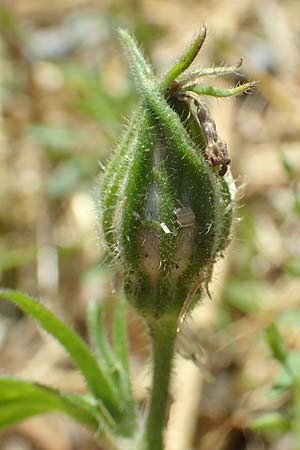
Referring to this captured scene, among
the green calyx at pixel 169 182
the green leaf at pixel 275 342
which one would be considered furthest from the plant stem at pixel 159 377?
the green leaf at pixel 275 342

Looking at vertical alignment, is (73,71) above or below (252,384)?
above

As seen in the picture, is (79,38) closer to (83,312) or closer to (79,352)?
(83,312)

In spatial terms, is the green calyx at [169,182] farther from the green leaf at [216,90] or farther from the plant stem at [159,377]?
the plant stem at [159,377]

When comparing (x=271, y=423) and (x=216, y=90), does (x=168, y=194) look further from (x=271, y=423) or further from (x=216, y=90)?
(x=271, y=423)

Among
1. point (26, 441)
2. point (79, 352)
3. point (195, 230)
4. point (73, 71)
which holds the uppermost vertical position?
point (195, 230)

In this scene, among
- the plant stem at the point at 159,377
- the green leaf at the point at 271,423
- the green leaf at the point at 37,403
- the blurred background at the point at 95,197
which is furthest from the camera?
the blurred background at the point at 95,197

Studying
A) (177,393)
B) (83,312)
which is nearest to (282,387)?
(177,393)

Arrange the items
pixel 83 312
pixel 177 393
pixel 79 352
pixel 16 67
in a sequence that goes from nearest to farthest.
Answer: pixel 79 352 < pixel 177 393 < pixel 83 312 < pixel 16 67

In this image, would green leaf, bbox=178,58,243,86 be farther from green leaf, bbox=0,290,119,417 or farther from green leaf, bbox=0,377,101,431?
green leaf, bbox=0,377,101,431
